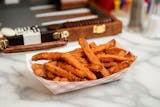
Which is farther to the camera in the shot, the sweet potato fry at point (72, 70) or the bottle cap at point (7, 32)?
the bottle cap at point (7, 32)

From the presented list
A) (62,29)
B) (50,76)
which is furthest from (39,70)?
(62,29)

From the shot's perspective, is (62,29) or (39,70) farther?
(62,29)

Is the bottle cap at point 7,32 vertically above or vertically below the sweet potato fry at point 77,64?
above

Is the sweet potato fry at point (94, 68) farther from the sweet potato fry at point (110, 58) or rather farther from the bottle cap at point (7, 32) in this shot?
the bottle cap at point (7, 32)

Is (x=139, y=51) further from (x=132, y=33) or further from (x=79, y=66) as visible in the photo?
(x=79, y=66)

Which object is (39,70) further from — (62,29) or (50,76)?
(62,29)

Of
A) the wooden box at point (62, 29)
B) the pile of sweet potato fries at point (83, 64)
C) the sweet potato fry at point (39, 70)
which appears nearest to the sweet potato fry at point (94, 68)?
the pile of sweet potato fries at point (83, 64)
